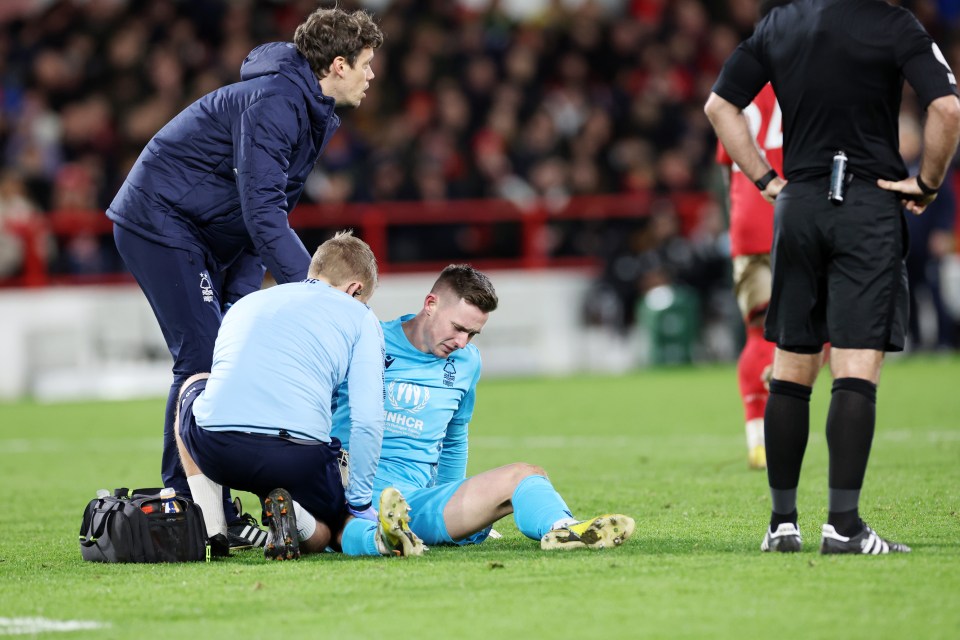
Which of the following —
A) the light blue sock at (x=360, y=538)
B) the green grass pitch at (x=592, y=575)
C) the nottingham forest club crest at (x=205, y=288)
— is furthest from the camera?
the nottingham forest club crest at (x=205, y=288)

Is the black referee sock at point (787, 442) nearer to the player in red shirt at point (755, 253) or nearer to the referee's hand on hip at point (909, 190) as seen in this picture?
the referee's hand on hip at point (909, 190)

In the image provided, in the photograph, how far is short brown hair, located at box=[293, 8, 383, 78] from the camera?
598cm

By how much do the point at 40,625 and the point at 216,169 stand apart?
2.39 metres

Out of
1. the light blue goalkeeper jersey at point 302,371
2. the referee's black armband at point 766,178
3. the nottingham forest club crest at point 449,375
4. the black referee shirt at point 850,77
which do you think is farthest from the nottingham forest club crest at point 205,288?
the black referee shirt at point 850,77

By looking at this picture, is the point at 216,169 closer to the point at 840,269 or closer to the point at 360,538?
the point at 360,538

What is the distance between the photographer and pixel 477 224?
705 inches

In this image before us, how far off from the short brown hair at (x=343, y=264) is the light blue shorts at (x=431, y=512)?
0.80m

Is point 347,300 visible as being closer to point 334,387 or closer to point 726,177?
point 334,387

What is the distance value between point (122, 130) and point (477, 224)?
4.24 m

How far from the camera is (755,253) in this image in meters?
8.38

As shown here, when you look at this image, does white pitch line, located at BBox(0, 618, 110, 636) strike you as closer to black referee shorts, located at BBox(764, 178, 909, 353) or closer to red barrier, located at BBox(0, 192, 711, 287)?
black referee shorts, located at BBox(764, 178, 909, 353)

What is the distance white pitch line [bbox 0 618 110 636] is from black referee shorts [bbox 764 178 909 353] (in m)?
2.42

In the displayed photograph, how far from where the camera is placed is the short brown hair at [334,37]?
5.98 meters

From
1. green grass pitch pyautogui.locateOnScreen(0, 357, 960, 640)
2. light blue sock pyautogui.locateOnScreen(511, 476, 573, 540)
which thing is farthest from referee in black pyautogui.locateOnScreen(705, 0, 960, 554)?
light blue sock pyautogui.locateOnScreen(511, 476, 573, 540)
